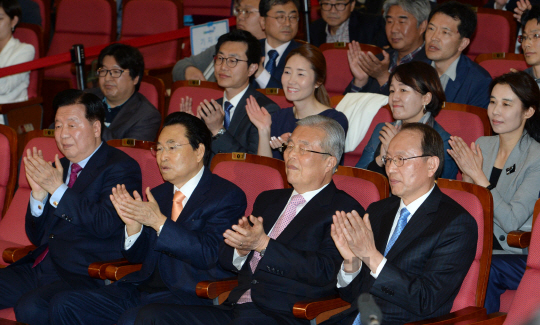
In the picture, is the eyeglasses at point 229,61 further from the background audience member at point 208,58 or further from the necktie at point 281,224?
the necktie at point 281,224

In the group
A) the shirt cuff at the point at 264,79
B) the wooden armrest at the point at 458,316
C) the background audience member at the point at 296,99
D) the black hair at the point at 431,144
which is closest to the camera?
the wooden armrest at the point at 458,316

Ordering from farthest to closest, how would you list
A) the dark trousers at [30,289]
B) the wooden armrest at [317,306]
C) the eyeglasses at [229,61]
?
the eyeglasses at [229,61], the dark trousers at [30,289], the wooden armrest at [317,306]

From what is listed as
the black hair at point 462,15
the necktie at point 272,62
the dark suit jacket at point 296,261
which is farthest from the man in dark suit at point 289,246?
the necktie at point 272,62

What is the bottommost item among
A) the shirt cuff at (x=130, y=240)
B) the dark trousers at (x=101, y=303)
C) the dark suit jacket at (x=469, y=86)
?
the dark trousers at (x=101, y=303)

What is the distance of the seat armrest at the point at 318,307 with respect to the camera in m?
2.08

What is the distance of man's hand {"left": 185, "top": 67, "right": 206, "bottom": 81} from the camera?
4.30m

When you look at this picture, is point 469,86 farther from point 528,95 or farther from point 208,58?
point 208,58

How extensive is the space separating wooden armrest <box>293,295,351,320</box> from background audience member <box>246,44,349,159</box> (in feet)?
3.72

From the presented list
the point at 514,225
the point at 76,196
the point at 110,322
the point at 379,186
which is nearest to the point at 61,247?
the point at 76,196

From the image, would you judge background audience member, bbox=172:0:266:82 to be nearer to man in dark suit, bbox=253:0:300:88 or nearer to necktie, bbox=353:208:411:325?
man in dark suit, bbox=253:0:300:88

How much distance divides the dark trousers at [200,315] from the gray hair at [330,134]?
647 mm

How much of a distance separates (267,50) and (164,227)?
2200 mm

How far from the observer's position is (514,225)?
253 centimetres

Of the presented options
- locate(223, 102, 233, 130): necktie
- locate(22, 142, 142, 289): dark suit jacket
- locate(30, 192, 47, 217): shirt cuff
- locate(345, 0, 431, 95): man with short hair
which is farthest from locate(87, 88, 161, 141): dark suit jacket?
locate(345, 0, 431, 95): man with short hair
